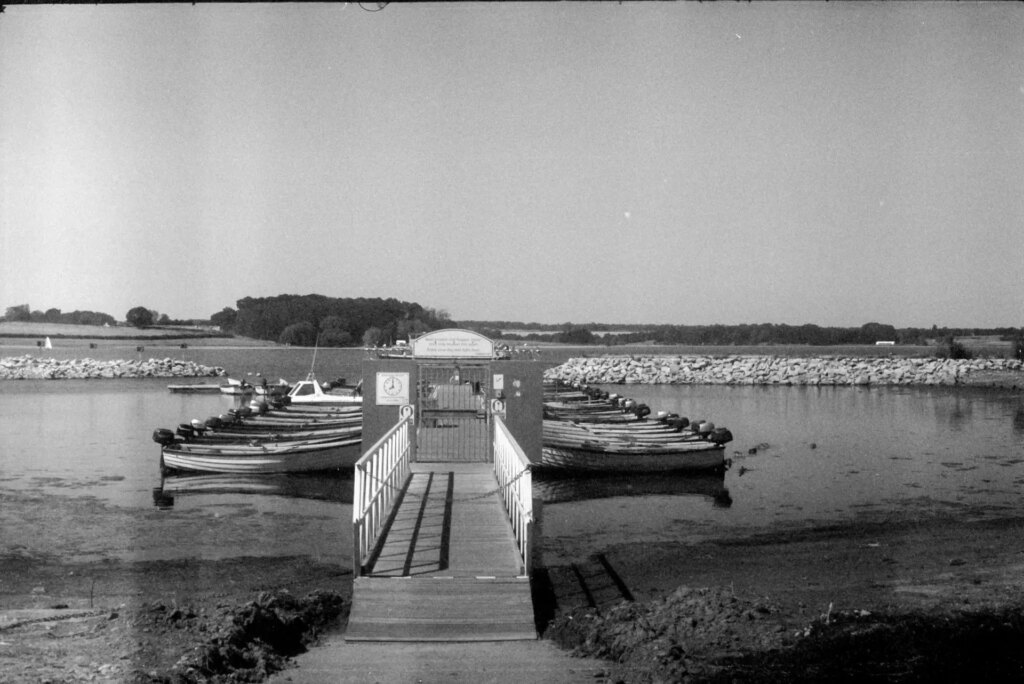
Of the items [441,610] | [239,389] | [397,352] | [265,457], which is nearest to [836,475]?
[397,352]

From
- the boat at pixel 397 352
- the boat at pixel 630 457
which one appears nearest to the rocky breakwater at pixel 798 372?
the boat at pixel 630 457

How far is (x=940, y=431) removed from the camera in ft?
120

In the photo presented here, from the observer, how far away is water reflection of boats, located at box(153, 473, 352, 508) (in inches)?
833

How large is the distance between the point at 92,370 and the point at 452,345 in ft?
216

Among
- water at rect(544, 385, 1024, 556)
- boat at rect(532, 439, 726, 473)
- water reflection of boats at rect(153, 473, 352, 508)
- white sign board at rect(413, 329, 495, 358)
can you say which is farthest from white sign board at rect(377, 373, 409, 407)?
boat at rect(532, 439, 726, 473)

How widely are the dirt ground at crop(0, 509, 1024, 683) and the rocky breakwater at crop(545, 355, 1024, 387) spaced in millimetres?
53690

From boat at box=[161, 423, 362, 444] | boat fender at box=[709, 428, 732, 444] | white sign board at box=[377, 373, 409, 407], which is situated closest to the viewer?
white sign board at box=[377, 373, 409, 407]

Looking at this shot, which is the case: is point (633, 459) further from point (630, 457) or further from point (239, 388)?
point (239, 388)

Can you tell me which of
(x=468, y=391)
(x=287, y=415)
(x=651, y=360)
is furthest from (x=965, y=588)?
(x=651, y=360)

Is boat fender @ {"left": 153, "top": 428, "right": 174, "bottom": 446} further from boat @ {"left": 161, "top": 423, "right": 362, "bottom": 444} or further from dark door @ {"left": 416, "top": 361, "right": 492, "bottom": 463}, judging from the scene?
dark door @ {"left": 416, "top": 361, "right": 492, "bottom": 463}

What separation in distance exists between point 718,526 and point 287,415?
20068mm

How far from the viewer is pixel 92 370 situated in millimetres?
74688

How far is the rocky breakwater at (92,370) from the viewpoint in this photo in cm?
7231

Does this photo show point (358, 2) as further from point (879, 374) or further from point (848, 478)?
point (879, 374)
